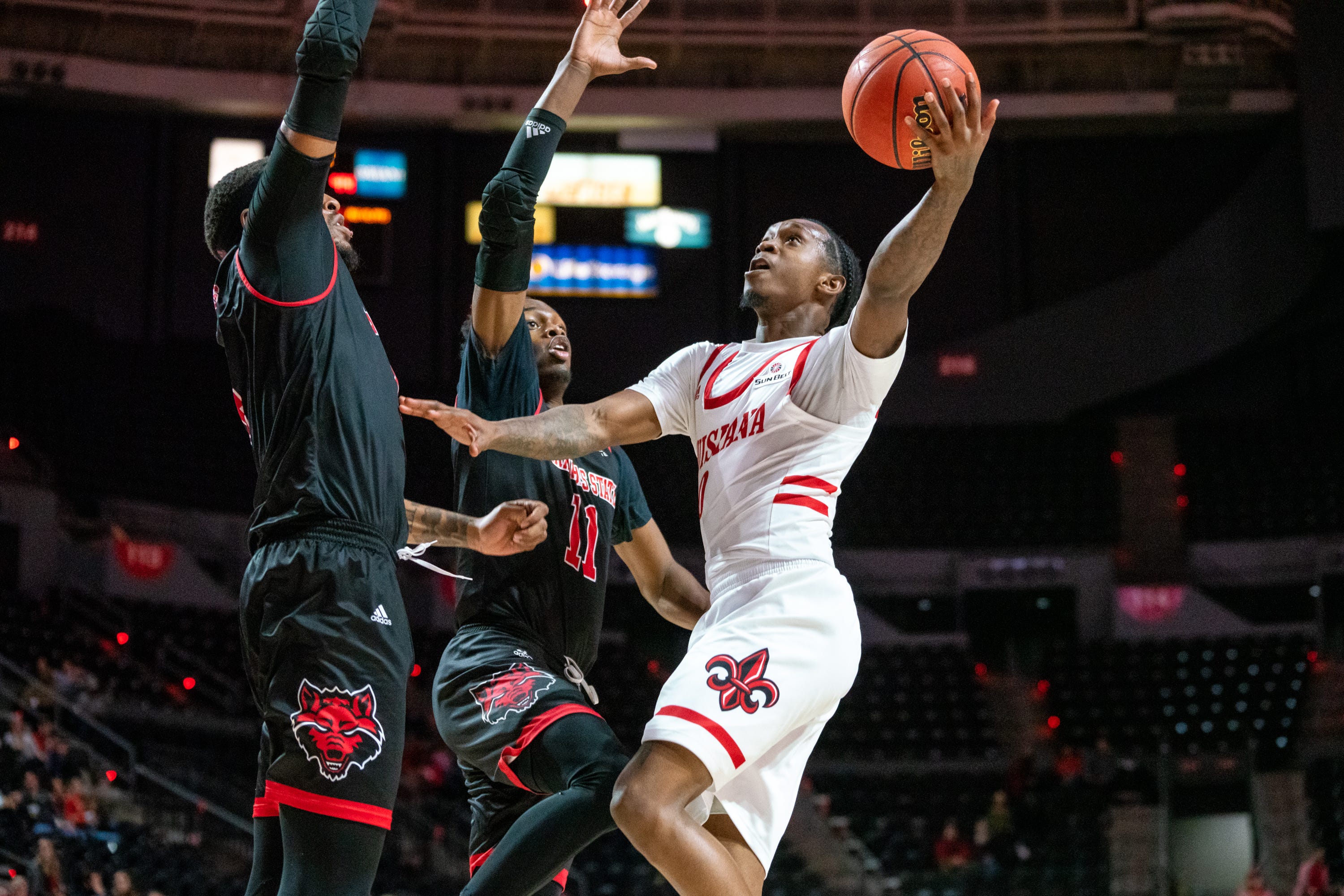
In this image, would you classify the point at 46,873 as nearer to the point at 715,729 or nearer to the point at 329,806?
the point at 329,806

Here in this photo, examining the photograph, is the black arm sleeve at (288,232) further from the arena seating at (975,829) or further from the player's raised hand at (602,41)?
the arena seating at (975,829)

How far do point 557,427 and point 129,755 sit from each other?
9.50 meters

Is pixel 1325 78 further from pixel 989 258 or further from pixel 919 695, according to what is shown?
pixel 919 695

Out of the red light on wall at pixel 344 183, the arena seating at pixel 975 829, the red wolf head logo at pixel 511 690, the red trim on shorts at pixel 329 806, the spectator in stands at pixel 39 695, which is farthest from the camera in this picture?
the red light on wall at pixel 344 183

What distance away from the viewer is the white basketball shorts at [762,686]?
3.31 metres

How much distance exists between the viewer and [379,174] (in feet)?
63.6

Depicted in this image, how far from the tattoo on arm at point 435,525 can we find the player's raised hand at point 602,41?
54.1 inches

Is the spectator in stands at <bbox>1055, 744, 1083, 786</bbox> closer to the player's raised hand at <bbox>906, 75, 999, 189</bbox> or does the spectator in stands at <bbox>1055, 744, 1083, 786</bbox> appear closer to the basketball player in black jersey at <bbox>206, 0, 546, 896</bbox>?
the player's raised hand at <bbox>906, 75, 999, 189</bbox>

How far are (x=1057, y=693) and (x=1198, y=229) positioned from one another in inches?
297

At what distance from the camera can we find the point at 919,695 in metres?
16.8

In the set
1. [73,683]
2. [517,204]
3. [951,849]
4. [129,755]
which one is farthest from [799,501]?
[73,683]

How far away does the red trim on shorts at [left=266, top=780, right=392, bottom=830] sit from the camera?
304cm

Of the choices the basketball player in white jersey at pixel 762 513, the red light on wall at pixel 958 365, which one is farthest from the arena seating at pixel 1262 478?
the basketball player in white jersey at pixel 762 513

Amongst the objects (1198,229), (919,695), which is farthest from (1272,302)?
(919,695)
